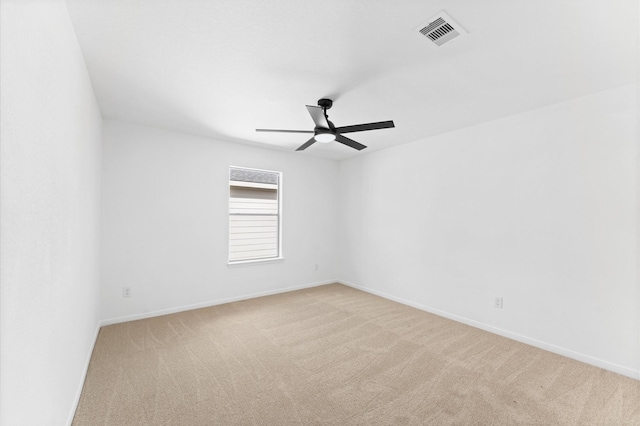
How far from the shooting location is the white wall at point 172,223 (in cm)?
351

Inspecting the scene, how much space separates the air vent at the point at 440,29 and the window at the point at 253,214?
3478 mm

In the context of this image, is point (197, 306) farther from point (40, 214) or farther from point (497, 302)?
point (497, 302)

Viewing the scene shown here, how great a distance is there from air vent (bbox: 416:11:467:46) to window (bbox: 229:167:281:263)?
11.4ft

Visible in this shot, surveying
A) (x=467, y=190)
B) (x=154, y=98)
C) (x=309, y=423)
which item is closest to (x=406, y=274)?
(x=467, y=190)

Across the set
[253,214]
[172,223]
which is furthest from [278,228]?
[172,223]

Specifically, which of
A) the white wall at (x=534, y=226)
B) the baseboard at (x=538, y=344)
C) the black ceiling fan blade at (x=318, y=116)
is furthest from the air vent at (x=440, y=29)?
the baseboard at (x=538, y=344)

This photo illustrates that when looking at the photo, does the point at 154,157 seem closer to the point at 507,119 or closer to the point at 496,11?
the point at 496,11

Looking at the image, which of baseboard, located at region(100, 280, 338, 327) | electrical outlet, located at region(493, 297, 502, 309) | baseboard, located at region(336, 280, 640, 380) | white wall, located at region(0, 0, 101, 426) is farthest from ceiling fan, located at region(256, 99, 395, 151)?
baseboard, located at region(100, 280, 338, 327)

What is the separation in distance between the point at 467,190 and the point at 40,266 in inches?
160

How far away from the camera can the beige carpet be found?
192 cm

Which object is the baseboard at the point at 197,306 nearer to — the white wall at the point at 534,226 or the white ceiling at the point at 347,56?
the white wall at the point at 534,226

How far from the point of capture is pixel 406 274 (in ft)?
14.4

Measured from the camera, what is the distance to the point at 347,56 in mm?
2121

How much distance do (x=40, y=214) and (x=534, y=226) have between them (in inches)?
160
